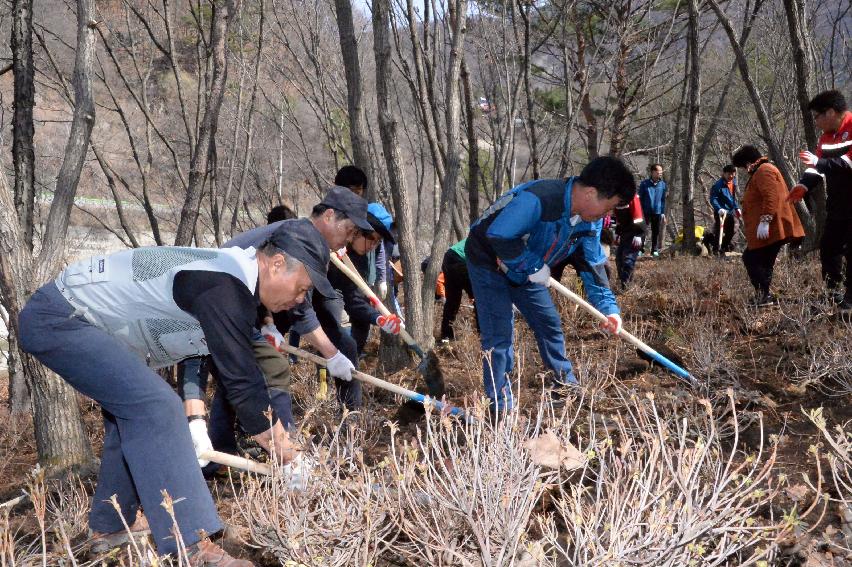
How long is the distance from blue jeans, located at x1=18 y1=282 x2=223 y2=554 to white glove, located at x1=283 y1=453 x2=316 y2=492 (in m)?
0.29

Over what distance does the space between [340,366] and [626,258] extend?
486cm

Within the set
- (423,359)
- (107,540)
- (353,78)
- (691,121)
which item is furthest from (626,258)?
(107,540)

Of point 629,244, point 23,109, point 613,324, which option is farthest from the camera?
point 629,244

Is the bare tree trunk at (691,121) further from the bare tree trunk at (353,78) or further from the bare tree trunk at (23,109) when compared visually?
the bare tree trunk at (23,109)

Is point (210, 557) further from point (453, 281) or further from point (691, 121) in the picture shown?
point (691, 121)

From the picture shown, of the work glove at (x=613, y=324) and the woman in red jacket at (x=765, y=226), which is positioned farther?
the woman in red jacket at (x=765, y=226)

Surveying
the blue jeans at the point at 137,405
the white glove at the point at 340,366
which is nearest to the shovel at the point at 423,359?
the white glove at the point at 340,366

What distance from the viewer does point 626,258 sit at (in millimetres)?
7852

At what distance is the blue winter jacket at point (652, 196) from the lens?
11.6 m

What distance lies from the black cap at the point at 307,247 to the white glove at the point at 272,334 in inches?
30.3

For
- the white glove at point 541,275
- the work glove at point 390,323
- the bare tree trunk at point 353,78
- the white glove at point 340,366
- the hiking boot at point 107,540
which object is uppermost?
the bare tree trunk at point 353,78

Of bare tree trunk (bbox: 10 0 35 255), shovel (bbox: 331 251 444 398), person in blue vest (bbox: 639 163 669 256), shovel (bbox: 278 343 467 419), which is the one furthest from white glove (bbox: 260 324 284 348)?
person in blue vest (bbox: 639 163 669 256)

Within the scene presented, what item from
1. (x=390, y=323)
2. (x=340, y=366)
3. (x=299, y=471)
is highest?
(x=390, y=323)

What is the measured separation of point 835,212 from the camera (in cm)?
534
